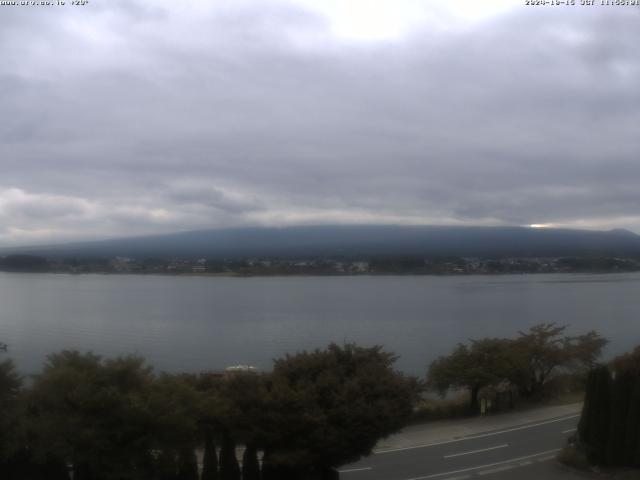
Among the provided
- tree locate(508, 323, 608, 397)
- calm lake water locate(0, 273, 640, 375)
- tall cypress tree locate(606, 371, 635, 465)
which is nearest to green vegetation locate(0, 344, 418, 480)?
tall cypress tree locate(606, 371, 635, 465)

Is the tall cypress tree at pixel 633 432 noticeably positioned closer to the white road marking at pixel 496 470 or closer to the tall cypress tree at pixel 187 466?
the white road marking at pixel 496 470

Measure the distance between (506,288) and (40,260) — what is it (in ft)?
200

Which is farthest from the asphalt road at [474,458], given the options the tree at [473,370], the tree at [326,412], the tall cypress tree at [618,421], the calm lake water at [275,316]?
the calm lake water at [275,316]

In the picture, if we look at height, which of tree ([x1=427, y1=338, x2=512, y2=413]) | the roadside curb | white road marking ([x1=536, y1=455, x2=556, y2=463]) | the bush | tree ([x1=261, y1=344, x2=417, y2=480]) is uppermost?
tree ([x1=261, y1=344, x2=417, y2=480])

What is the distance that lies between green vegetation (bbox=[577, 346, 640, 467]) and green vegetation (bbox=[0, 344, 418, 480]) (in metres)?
4.21

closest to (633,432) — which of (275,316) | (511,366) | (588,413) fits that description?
(588,413)

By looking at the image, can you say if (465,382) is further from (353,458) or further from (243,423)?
(243,423)

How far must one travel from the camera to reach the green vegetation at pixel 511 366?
26188mm

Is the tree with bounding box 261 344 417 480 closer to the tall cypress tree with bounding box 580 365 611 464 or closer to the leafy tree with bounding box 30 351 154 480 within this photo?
the leafy tree with bounding box 30 351 154 480

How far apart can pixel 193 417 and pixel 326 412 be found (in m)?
2.48

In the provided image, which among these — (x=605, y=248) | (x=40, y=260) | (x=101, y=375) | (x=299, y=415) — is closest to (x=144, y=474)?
(x=101, y=375)

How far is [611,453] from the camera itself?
1627 centimetres

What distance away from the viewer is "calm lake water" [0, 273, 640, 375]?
4650cm

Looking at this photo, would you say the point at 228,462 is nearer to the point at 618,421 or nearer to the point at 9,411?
the point at 9,411
